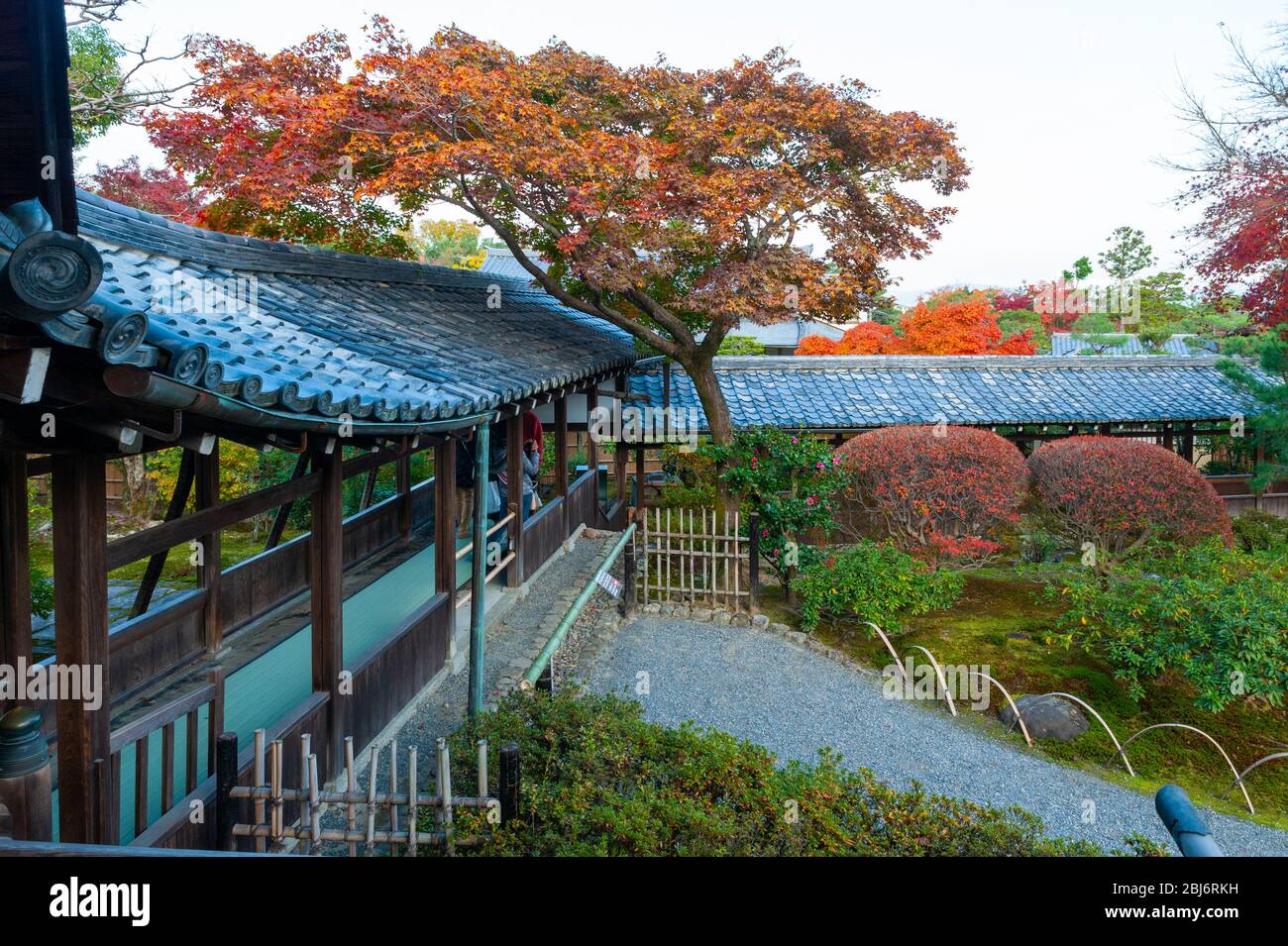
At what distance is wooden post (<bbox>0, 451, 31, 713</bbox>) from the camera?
3875 mm

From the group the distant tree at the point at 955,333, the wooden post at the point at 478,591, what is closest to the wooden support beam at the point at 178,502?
the wooden post at the point at 478,591

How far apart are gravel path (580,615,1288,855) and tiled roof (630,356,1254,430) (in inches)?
231

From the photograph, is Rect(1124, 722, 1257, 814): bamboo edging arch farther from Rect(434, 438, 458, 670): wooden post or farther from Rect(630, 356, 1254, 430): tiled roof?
Rect(630, 356, 1254, 430): tiled roof

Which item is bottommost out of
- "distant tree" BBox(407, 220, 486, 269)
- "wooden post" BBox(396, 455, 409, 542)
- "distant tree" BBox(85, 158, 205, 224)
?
"wooden post" BBox(396, 455, 409, 542)

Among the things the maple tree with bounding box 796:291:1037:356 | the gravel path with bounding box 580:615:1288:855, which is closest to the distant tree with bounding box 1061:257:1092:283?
the maple tree with bounding box 796:291:1037:356

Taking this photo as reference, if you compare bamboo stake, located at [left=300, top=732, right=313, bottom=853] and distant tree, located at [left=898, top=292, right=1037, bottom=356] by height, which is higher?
distant tree, located at [left=898, top=292, right=1037, bottom=356]

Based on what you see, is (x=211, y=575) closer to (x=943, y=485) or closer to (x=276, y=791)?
(x=276, y=791)

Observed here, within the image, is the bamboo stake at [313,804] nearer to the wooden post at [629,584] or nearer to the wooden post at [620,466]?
Answer: the wooden post at [629,584]

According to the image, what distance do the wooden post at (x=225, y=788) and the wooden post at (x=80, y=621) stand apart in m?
0.67

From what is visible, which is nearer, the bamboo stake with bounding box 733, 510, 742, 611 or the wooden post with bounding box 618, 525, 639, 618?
the wooden post with bounding box 618, 525, 639, 618

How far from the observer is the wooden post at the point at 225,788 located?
13.9ft

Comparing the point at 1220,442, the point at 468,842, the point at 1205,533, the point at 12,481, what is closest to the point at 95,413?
the point at 12,481

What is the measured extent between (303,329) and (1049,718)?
28.0 feet
